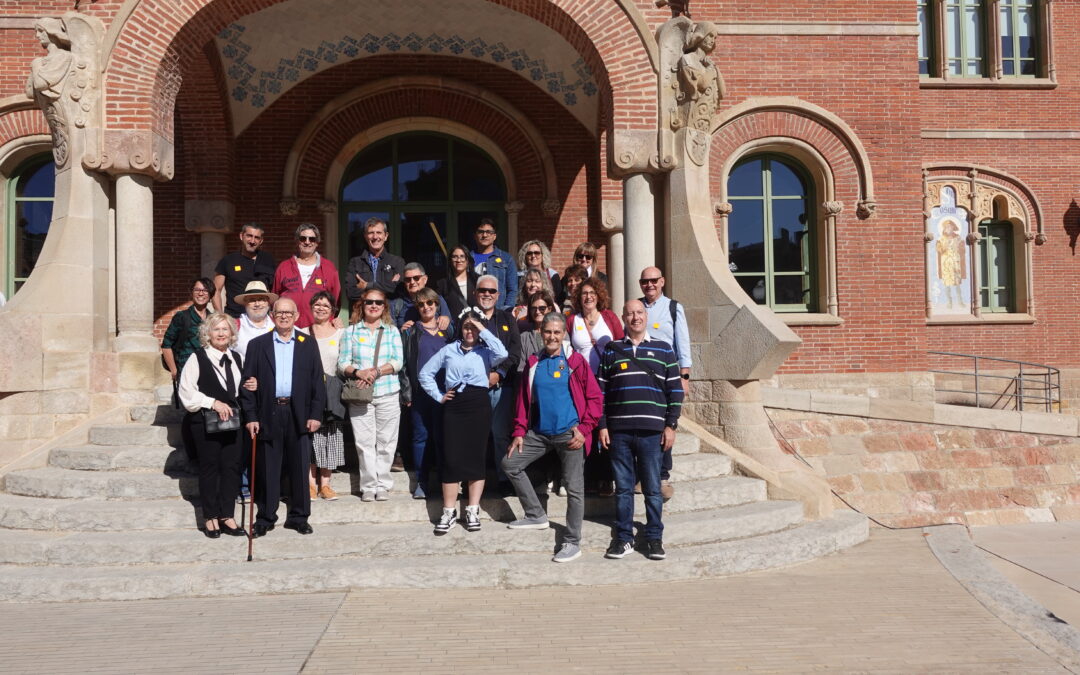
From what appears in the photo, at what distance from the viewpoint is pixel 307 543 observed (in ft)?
18.5

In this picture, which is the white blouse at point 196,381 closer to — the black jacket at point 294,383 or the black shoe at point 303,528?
the black jacket at point 294,383

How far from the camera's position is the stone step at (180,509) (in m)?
5.88

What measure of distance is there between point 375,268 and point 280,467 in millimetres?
2043

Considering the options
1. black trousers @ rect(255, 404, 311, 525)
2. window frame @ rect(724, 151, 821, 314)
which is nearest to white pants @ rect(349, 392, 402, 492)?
black trousers @ rect(255, 404, 311, 525)

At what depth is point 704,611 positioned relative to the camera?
4883 mm

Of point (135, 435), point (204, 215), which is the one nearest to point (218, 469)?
point (135, 435)

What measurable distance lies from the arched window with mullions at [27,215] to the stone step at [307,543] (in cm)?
741

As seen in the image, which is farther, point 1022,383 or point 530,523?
point 1022,383

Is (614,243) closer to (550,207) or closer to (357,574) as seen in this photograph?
(550,207)

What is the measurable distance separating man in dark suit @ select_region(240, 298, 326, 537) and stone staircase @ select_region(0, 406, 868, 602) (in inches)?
8.4

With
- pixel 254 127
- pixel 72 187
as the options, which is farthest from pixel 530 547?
pixel 254 127

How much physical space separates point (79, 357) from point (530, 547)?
4.61 metres

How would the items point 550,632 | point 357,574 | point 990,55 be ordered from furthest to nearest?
1. point 990,55
2. point 357,574
3. point 550,632

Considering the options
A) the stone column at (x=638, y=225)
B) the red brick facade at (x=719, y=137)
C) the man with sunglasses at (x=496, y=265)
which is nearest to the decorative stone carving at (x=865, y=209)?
the red brick facade at (x=719, y=137)
